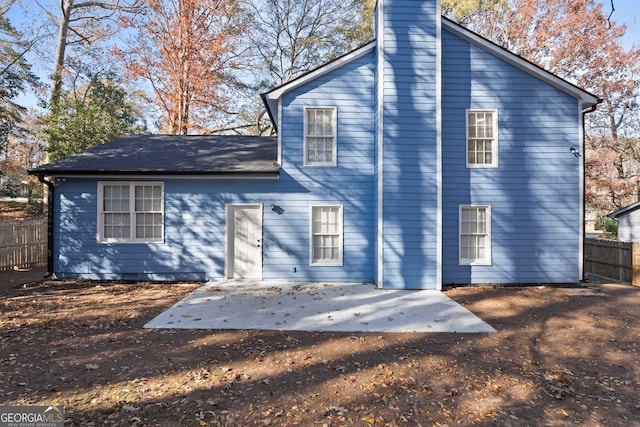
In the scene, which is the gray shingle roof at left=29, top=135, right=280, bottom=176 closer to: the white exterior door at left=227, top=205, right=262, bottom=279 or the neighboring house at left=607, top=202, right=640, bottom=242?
the white exterior door at left=227, top=205, right=262, bottom=279

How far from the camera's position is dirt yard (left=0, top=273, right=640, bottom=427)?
11.2 feet

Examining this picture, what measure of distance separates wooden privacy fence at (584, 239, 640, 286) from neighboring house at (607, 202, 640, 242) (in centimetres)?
665

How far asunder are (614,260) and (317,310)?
1054 centimetres

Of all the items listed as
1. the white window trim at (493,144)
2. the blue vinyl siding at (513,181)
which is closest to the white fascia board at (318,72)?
the blue vinyl siding at (513,181)

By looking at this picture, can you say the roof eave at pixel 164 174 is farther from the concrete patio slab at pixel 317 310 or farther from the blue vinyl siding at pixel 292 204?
the concrete patio slab at pixel 317 310

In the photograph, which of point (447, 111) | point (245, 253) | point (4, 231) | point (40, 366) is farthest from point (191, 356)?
point (4, 231)

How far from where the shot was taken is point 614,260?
10.6 meters

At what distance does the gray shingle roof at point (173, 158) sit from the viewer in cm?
944

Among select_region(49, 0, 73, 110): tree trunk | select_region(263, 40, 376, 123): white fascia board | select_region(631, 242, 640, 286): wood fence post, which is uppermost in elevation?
select_region(49, 0, 73, 110): tree trunk

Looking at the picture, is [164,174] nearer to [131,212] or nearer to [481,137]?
[131,212]

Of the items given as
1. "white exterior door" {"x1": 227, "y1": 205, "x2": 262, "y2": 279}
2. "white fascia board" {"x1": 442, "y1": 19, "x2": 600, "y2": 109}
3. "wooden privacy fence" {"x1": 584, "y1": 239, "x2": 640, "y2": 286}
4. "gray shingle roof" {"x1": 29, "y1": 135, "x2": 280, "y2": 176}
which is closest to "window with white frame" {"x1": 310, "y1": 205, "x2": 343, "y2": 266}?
"white exterior door" {"x1": 227, "y1": 205, "x2": 262, "y2": 279}

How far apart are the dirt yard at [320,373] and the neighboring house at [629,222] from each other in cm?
1216

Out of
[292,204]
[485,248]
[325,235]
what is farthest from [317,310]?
[485,248]

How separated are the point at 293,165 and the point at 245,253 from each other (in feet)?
10.3
